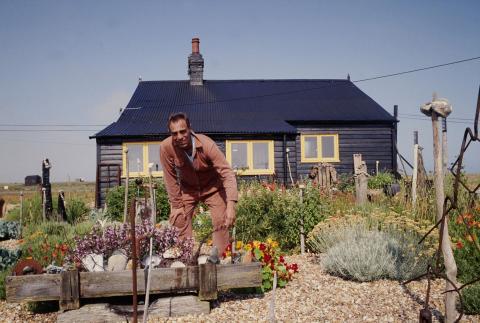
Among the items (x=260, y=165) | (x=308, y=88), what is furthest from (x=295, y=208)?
(x=308, y=88)

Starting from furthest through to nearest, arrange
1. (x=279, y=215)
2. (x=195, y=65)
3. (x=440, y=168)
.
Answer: (x=195, y=65) → (x=279, y=215) → (x=440, y=168)

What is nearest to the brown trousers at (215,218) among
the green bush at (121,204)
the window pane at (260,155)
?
the green bush at (121,204)

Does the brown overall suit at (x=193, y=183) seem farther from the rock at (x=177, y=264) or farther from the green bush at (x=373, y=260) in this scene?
the green bush at (x=373, y=260)

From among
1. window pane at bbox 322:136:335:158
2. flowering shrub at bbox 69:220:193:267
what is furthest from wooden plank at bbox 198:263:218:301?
window pane at bbox 322:136:335:158

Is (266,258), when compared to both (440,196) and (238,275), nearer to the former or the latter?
(238,275)

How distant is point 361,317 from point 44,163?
923 cm

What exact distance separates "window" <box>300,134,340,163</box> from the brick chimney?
246 inches

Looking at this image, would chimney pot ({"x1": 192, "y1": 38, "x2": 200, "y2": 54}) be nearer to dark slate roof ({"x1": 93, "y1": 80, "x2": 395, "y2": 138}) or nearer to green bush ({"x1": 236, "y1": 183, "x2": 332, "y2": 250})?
dark slate roof ({"x1": 93, "y1": 80, "x2": 395, "y2": 138})

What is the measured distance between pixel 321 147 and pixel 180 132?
1284cm

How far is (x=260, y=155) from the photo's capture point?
1568cm

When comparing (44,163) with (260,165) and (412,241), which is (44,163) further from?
(412,241)

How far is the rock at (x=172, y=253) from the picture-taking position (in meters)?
4.25

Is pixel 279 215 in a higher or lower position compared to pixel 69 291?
higher

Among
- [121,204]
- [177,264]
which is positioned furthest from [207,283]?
[121,204]
